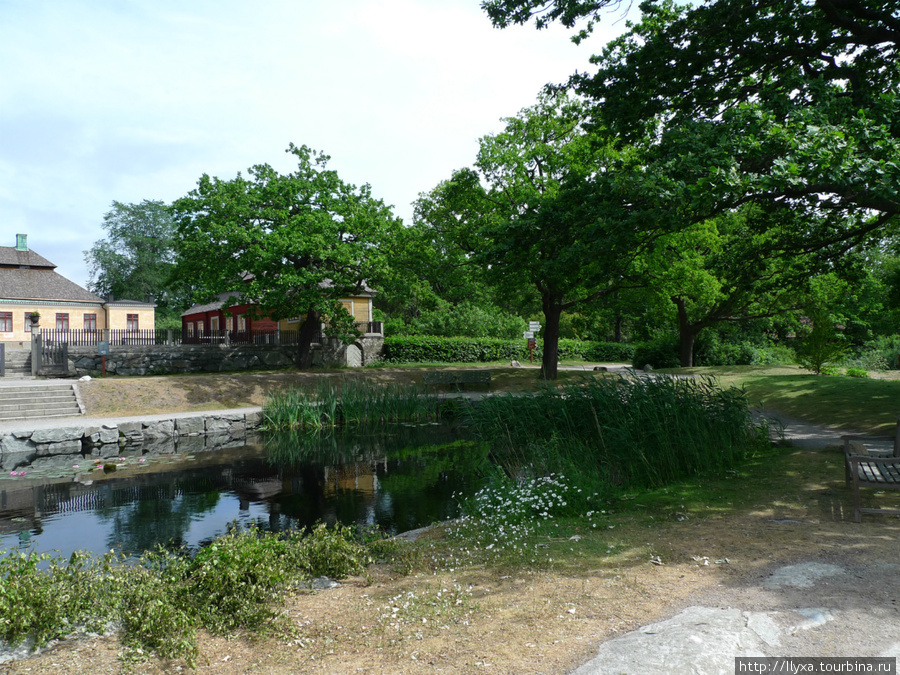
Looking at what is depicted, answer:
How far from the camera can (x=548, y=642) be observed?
3279 millimetres

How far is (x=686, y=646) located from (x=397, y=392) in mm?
14161

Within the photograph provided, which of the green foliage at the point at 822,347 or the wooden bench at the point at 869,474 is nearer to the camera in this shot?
the wooden bench at the point at 869,474

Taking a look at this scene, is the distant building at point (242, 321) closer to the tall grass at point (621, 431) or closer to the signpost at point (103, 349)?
the signpost at point (103, 349)

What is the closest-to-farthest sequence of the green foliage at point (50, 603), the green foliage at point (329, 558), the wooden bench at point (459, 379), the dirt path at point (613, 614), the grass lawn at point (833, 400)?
the dirt path at point (613, 614), the green foliage at point (50, 603), the green foliage at point (329, 558), the grass lawn at point (833, 400), the wooden bench at point (459, 379)

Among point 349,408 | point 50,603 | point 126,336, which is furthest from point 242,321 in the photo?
point 50,603

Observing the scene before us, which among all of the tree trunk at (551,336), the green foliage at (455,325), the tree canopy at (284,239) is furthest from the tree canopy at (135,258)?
the tree trunk at (551,336)

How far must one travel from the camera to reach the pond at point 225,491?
7.65 meters

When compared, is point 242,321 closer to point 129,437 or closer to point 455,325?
point 455,325

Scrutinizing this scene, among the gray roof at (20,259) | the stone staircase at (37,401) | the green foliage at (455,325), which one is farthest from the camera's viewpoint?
the gray roof at (20,259)

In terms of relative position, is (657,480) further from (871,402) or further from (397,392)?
(397,392)

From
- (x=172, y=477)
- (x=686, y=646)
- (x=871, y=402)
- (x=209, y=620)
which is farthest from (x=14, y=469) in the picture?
(x=871, y=402)

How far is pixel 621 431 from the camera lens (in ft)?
24.9

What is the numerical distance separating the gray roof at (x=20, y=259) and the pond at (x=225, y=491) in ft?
121

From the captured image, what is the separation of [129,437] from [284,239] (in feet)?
29.9
